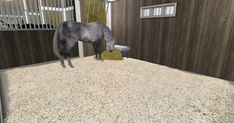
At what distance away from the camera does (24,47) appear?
227 cm

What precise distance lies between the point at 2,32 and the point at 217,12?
3.09 m

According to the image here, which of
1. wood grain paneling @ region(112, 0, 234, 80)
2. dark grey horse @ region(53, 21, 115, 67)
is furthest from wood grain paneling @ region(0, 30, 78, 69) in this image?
wood grain paneling @ region(112, 0, 234, 80)

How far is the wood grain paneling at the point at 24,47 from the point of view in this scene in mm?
2107

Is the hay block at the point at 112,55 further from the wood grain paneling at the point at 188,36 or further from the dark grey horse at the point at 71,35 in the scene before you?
the wood grain paneling at the point at 188,36

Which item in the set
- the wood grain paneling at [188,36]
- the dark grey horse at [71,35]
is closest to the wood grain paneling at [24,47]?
the dark grey horse at [71,35]

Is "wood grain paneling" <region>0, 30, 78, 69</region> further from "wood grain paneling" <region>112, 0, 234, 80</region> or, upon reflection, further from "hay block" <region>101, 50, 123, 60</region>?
"wood grain paneling" <region>112, 0, 234, 80</region>

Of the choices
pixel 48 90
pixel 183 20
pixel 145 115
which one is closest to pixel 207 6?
pixel 183 20

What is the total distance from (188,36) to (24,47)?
8.92ft

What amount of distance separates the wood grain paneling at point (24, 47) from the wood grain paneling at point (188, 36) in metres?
1.64

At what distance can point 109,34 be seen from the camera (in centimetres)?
180

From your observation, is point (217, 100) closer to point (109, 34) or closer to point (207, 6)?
point (207, 6)

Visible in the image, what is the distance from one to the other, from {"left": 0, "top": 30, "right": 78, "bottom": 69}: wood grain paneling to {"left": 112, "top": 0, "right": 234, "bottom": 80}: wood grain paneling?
1.64 metres

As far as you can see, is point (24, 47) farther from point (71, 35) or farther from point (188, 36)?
point (188, 36)

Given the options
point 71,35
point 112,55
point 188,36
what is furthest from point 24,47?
point 188,36
